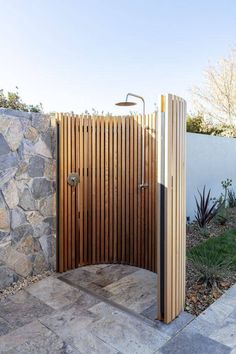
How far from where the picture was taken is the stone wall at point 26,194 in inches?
130

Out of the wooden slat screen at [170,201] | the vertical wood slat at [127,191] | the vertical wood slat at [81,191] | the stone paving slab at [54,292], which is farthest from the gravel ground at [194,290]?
the vertical wood slat at [127,191]

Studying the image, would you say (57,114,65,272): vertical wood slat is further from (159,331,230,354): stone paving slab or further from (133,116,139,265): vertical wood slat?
(159,331,230,354): stone paving slab

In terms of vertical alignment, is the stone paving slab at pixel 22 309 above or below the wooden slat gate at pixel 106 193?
below

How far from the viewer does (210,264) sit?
145 inches

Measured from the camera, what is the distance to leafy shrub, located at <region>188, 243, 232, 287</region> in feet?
Answer: 11.1

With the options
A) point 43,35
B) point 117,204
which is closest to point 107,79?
point 43,35

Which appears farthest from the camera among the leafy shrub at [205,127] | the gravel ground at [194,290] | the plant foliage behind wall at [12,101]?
the leafy shrub at [205,127]

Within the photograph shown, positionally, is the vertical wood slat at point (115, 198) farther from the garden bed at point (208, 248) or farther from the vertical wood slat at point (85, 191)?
the garden bed at point (208, 248)

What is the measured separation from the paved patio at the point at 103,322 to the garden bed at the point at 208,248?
12 centimetres

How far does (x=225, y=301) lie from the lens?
3.02m

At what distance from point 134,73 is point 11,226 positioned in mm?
7124

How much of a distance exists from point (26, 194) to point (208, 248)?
300cm

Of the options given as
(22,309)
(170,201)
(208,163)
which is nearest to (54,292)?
(22,309)

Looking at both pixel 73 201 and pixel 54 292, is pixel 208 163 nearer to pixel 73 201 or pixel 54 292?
pixel 73 201
